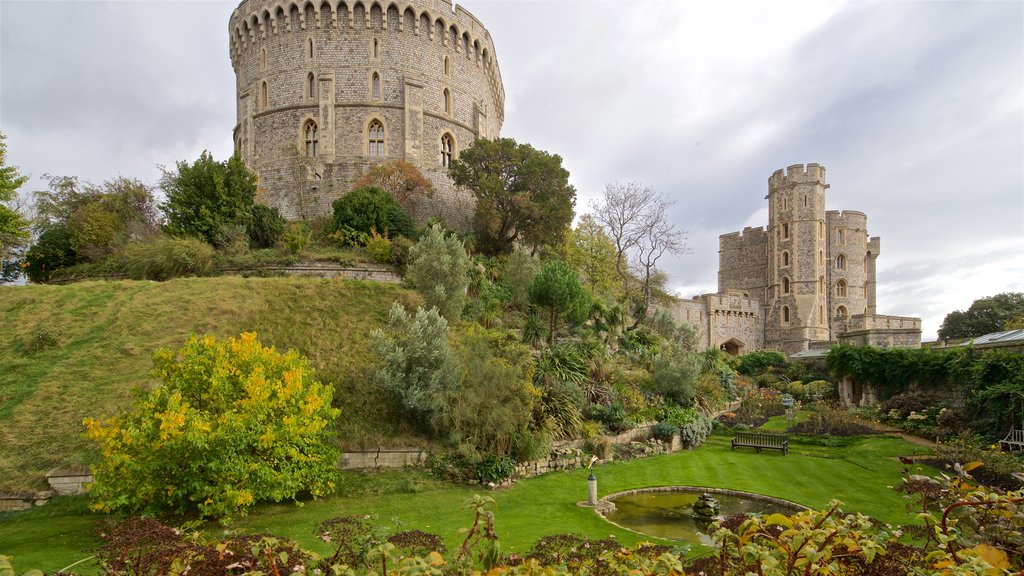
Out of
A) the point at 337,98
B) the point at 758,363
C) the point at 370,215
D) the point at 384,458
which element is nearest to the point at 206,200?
the point at 370,215

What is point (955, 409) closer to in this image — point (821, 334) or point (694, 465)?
point (694, 465)

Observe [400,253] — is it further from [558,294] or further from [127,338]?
[127,338]

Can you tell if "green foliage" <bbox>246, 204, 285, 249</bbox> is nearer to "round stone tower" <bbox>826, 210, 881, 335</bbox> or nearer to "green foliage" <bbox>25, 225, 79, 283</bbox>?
"green foliage" <bbox>25, 225, 79, 283</bbox>

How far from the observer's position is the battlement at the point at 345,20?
1168 inches

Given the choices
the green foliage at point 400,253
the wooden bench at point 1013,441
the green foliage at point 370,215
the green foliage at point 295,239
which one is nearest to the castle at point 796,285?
the green foliage at point 370,215

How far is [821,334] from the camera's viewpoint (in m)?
40.6

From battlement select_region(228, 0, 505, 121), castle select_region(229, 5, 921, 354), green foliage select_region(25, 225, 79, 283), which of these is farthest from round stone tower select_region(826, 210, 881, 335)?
green foliage select_region(25, 225, 79, 283)

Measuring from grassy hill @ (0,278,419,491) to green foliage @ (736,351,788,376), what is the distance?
2278cm

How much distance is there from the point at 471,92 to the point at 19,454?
1117 inches

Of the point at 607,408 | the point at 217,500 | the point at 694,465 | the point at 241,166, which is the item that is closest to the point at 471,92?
the point at 241,166

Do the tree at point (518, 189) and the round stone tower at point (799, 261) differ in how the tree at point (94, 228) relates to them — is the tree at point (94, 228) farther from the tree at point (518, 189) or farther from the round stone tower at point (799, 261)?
the round stone tower at point (799, 261)

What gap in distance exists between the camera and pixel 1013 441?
1373 cm

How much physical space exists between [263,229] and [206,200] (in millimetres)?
2490

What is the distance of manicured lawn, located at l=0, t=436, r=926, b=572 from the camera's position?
8.31 m
